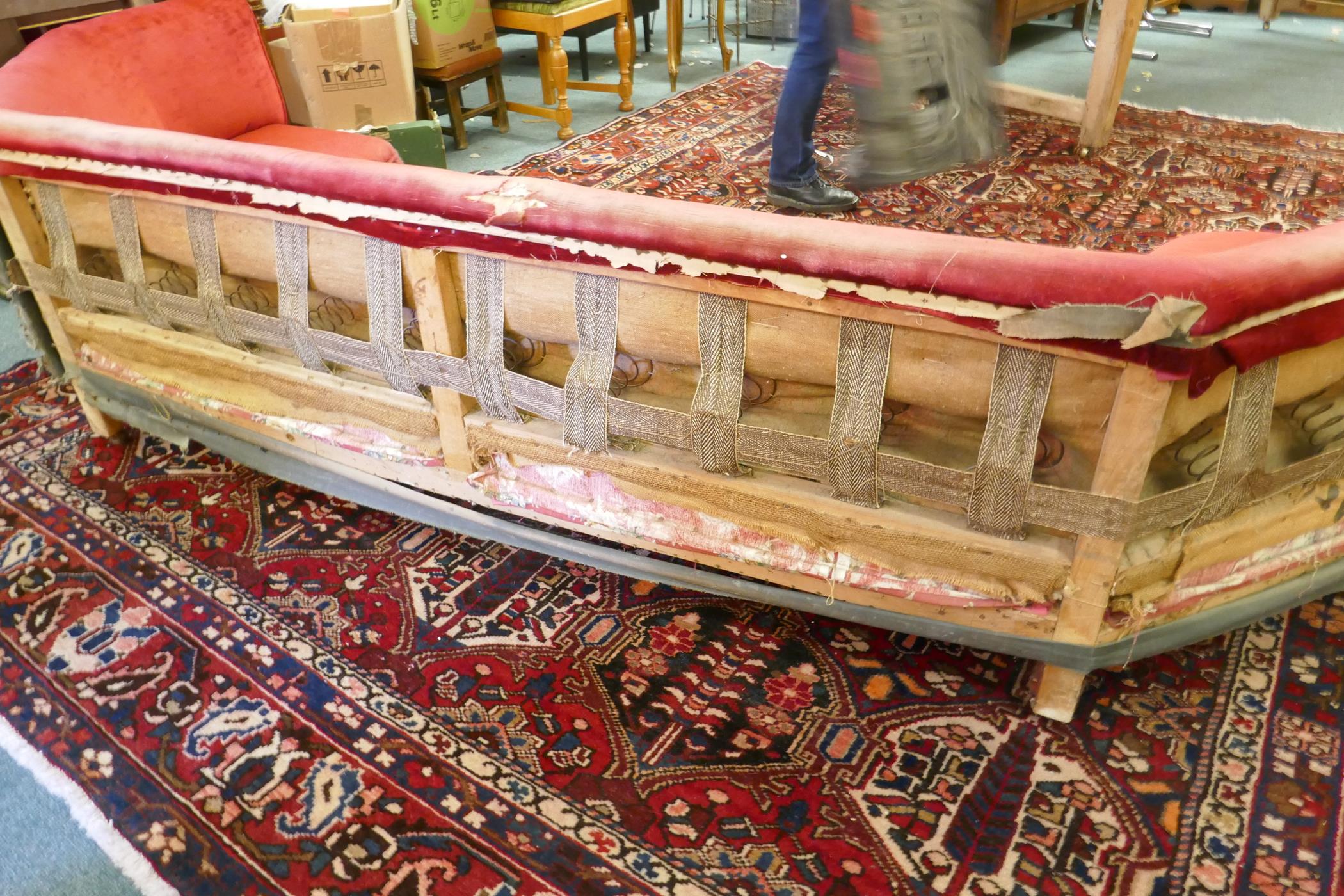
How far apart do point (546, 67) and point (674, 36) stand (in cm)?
76

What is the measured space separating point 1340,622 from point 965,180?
7.06 ft

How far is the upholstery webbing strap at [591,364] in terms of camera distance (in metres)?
1.34

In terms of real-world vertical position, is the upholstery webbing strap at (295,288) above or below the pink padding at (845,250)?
below

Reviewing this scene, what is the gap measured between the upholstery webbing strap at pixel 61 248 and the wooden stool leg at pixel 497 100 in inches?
98.9

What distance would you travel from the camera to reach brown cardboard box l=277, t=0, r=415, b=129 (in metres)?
2.88

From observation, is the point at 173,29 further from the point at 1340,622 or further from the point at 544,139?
the point at 1340,622

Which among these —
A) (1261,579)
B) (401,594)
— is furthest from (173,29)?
(1261,579)

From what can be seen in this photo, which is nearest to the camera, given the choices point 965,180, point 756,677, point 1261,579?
point 1261,579

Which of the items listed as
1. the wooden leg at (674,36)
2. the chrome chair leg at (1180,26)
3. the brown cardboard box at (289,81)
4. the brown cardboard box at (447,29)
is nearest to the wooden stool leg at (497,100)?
the brown cardboard box at (447,29)

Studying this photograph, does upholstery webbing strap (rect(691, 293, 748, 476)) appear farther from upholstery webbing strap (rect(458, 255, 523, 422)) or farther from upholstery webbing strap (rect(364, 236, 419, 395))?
upholstery webbing strap (rect(364, 236, 419, 395))

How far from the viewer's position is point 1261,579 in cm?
140

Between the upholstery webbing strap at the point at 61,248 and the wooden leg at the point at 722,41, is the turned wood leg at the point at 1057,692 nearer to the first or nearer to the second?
the upholstery webbing strap at the point at 61,248

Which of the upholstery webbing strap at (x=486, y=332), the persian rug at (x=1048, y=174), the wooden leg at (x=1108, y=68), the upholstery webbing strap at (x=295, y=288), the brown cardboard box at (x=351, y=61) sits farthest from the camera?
the wooden leg at (x=1108, y=68)

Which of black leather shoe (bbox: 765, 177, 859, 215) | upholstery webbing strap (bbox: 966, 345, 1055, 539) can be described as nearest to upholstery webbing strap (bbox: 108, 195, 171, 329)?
upholstery webbing strap (bbox: 966, 345, 1055, 539)
